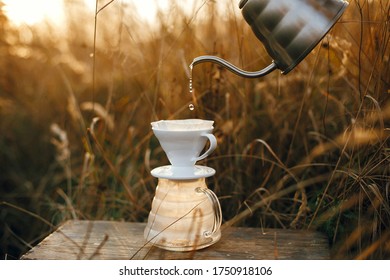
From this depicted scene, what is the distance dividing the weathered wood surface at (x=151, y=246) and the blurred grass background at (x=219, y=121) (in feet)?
0.20

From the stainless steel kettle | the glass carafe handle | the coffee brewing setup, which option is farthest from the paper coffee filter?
the stainless steel kettle

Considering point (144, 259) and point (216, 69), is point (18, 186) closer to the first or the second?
point (216, 69)

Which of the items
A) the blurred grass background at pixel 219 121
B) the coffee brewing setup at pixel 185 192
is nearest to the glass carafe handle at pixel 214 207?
the coffee brewing setup at pixel 185 192

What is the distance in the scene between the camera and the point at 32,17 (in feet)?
6.03

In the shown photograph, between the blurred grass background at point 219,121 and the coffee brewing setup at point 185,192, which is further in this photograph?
the blurred grass background at point 219,121

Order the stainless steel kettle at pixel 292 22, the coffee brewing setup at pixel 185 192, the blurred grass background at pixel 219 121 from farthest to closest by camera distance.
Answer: the blurred grass background at pixel 219 121 → the coffee brewing setup at pixel 185 192 → the stainless steel kettle at pixel 292 22

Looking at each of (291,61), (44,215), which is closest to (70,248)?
Answer: (291,61)

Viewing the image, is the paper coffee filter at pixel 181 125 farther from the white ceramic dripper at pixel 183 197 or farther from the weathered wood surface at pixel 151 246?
the weathered wood surface at pixel 151 246

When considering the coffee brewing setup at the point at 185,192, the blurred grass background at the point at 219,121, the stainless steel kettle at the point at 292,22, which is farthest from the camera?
the blurred grass background at the point at 219,121

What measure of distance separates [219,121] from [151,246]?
1.88 ft

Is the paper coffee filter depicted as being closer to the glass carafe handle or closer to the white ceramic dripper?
the white ceramic dripper

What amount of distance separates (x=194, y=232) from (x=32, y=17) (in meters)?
1.19

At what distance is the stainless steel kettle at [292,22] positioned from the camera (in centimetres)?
86

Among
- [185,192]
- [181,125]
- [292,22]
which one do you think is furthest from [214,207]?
[292,22]
